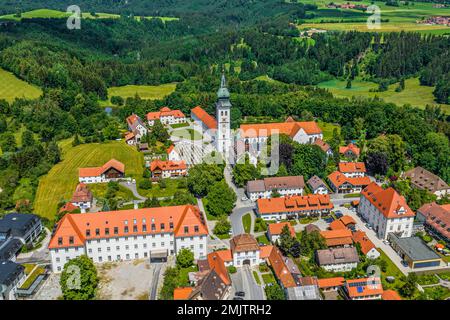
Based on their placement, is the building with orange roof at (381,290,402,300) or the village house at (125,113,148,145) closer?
the building with orange roof at (381,290,402,300)

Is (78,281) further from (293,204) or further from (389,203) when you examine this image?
(389,203)

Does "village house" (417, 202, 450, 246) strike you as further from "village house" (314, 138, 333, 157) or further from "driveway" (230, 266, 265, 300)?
"driveway" (230, 266, 265, 300)

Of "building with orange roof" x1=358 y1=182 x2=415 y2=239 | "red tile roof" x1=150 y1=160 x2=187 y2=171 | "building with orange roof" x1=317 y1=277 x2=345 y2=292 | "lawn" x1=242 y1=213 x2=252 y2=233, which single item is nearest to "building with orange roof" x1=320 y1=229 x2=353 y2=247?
"building with orange roof" x1=358 y1=182 x2=415 y2=239

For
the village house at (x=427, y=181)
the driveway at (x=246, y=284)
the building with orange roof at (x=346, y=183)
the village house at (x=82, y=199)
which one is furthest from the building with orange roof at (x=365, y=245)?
the village house at (x=82, y=199)

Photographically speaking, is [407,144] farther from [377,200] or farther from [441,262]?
[441,262]
